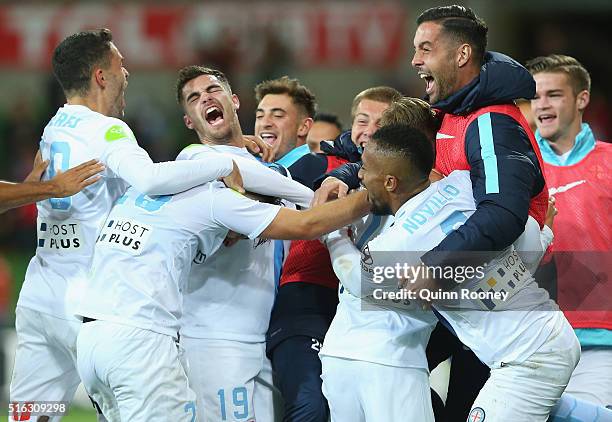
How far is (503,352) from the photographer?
184 inches

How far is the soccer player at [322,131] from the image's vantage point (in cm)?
809

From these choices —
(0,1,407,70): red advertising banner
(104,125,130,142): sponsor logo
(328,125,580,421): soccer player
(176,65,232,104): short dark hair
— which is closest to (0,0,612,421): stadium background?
(0,1,407,70): red advertising banner

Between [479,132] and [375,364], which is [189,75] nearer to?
[479,132]

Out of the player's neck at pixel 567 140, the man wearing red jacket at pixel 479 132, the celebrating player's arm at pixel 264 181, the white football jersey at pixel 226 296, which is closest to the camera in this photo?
the man wearing red jacket at pixel 479 132

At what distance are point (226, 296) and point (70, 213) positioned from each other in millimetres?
1013

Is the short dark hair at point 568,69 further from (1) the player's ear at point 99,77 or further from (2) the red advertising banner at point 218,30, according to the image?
(2) the red advertising banner at point 218,30

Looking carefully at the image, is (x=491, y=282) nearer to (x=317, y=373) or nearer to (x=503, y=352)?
(x=503, y=352)

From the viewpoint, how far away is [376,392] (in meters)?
4.78

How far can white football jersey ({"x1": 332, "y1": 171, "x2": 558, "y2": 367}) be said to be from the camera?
4664mm

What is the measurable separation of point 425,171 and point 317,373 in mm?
1321

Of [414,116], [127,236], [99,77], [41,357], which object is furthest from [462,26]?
[41,357]

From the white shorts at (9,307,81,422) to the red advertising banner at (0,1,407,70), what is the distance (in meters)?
10.0

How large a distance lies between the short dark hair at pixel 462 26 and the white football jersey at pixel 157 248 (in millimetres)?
1286

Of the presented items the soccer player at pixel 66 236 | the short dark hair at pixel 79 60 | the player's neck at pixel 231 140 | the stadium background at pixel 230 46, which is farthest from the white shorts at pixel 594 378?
→ the stadium background at pixel 230 46
